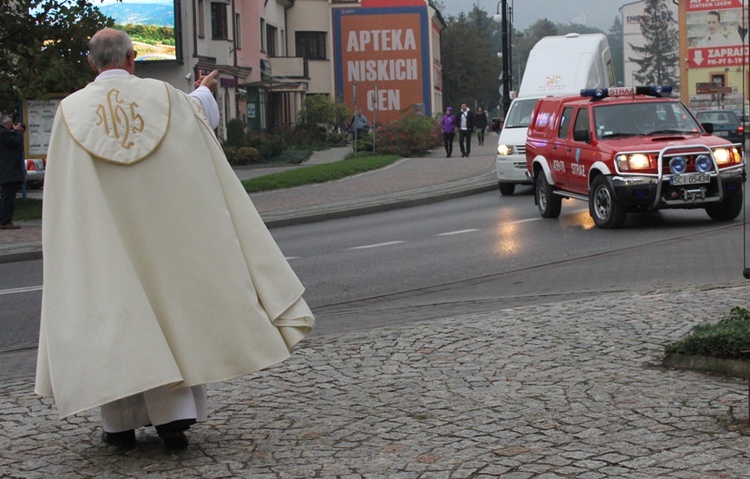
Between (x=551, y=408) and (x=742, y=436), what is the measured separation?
36.8 inches

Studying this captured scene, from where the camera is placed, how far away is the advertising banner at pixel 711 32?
4318 inches

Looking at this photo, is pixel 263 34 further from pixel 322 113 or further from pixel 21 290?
pixel 21 290

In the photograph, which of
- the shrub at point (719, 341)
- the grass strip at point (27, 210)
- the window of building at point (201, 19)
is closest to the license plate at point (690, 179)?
the shrub at point (719, 341)

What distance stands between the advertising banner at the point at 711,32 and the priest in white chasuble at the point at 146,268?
110m

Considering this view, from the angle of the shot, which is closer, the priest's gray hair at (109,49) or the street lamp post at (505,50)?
the priest's gray hair at (109,49)

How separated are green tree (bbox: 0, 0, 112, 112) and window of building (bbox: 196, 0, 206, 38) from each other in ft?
65.5

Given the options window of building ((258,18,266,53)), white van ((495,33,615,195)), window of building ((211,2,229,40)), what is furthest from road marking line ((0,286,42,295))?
window of building ((258,18,266,53))

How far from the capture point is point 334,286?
39.4ft

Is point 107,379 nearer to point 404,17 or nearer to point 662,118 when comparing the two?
point 662,118

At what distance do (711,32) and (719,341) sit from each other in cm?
11029

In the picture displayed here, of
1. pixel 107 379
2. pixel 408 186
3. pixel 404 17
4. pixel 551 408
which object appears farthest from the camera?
pixel 404 17

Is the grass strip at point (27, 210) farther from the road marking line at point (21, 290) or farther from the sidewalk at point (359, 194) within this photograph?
the road marking line at point (21, 290)

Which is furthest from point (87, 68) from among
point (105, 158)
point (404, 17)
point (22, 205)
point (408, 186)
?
point (404, 17)

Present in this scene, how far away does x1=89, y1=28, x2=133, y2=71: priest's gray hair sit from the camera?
5.14 metres
